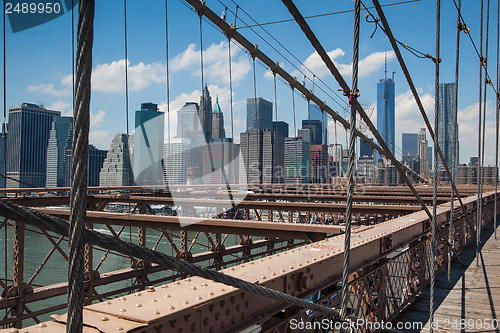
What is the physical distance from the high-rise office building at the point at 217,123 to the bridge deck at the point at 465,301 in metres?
23.7

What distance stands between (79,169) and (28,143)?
88.3ft

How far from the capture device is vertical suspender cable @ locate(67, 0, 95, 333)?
118 cm

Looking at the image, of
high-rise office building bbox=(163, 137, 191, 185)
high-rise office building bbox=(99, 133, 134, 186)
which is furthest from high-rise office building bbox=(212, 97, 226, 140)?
high-rise office building bbox=(99, 133, 134, 186)

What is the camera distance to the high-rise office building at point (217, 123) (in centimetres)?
3169

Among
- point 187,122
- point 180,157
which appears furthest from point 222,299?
point 187,122

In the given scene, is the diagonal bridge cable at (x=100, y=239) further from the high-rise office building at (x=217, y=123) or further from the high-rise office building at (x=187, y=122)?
the high-rise office building at (x=217, y=123)

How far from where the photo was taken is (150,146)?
17.5m

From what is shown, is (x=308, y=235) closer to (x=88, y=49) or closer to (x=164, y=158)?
(x=88, y=49)

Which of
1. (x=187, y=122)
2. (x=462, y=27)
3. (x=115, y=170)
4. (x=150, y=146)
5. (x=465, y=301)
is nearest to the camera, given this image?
(x=465, y=301)

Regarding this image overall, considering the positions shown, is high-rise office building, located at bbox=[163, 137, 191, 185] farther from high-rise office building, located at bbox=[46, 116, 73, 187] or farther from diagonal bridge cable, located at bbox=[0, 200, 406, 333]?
diagonal bridge cable, located at bbox=[0, 200, 406, 333]

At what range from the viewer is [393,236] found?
198 inches

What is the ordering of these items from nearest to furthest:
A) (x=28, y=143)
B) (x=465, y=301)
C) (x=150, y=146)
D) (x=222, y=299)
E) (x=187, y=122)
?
(x=222, y=299)
(x=465, y=301)
(x=150, y=146)
(x=187, y=122)
(x=28, y=143)

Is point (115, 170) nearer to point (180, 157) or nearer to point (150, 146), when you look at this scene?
point (180, 157)

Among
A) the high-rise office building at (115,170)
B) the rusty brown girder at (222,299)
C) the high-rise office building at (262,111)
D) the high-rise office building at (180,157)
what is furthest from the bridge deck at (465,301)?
the high-rise office building at (262,111)
